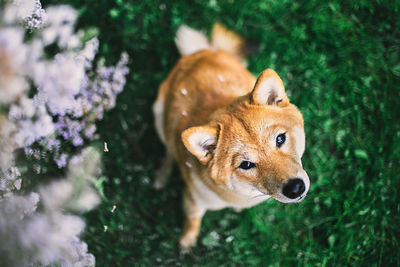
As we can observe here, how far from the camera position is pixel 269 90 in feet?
6.75

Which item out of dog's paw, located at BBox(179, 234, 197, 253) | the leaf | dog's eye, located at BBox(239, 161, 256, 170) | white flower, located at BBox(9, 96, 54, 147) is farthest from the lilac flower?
the leaf

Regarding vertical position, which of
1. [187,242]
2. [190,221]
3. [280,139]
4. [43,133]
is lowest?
[187,242]

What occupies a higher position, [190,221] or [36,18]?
[36,18]

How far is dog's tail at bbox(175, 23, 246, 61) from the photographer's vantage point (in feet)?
10.6

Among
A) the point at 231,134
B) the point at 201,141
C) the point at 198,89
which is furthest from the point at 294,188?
the point at 198,89

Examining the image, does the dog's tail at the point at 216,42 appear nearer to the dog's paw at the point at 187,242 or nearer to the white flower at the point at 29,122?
the white flower at the point at 29,122

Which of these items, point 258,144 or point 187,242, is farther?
point 187,242

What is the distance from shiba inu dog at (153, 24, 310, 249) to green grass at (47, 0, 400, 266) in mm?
553

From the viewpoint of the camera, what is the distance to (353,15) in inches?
127

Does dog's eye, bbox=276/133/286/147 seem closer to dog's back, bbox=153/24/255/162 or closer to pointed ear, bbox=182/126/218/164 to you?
pointed ear, bbox=182/126/218/164

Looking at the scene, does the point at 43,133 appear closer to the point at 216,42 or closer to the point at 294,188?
the point at 294,188

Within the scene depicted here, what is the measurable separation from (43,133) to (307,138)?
242 centimetres

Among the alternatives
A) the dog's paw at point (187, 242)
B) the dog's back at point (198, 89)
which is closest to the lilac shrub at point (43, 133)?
the dog's back at point (198, 89)

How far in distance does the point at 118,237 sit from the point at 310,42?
9.20 ft
